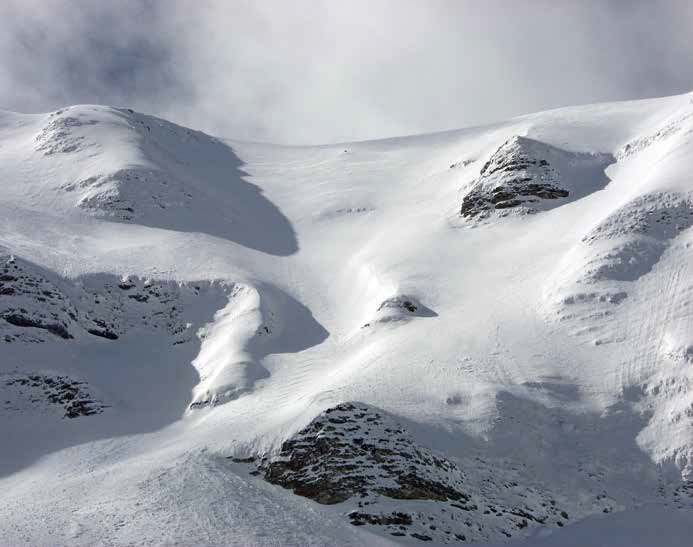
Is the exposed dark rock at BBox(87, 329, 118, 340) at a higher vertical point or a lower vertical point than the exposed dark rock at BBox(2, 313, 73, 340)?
lower

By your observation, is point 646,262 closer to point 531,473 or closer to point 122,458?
point 531,473

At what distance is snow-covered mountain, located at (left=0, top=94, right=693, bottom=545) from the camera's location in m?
28.3

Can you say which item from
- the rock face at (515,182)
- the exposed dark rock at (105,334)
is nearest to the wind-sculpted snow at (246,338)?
the exposed dark rock at (105,334)

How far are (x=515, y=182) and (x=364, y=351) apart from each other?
912 inches

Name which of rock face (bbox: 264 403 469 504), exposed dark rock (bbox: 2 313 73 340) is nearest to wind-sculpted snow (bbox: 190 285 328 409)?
exposed dark rock (bbox: 2 313 73 340)

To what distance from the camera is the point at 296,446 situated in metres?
30.6

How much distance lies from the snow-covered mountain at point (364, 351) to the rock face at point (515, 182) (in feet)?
0.77

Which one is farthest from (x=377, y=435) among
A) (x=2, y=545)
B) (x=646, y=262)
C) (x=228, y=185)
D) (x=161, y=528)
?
(x=228, y=185)

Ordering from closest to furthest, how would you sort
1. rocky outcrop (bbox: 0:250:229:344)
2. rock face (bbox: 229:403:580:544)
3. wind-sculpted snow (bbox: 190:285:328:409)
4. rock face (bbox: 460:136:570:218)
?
1. rock face (bbox: 229:403:580:544)
2. wind-sculpted snow (bbox: 190:285:328:409)
3. rocky outcrop (bbox: 0:250:229:344)
4. rock face (bbox: 460:136:570:218)

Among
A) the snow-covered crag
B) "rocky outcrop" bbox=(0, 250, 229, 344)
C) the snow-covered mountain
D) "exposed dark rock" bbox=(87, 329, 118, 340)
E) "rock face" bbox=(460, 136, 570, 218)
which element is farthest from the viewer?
"rock face" bbox=(460, 136, 570, 218)

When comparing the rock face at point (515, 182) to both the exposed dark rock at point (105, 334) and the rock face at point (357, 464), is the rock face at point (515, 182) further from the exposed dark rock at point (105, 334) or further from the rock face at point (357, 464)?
the rock face at point (357, 464)

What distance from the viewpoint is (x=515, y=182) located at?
187 ft

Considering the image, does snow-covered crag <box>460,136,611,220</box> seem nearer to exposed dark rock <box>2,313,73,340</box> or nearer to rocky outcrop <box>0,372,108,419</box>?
exposed dark rock <box>2,313,73,340</box>

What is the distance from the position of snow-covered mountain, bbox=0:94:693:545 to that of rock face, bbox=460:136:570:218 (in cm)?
24
